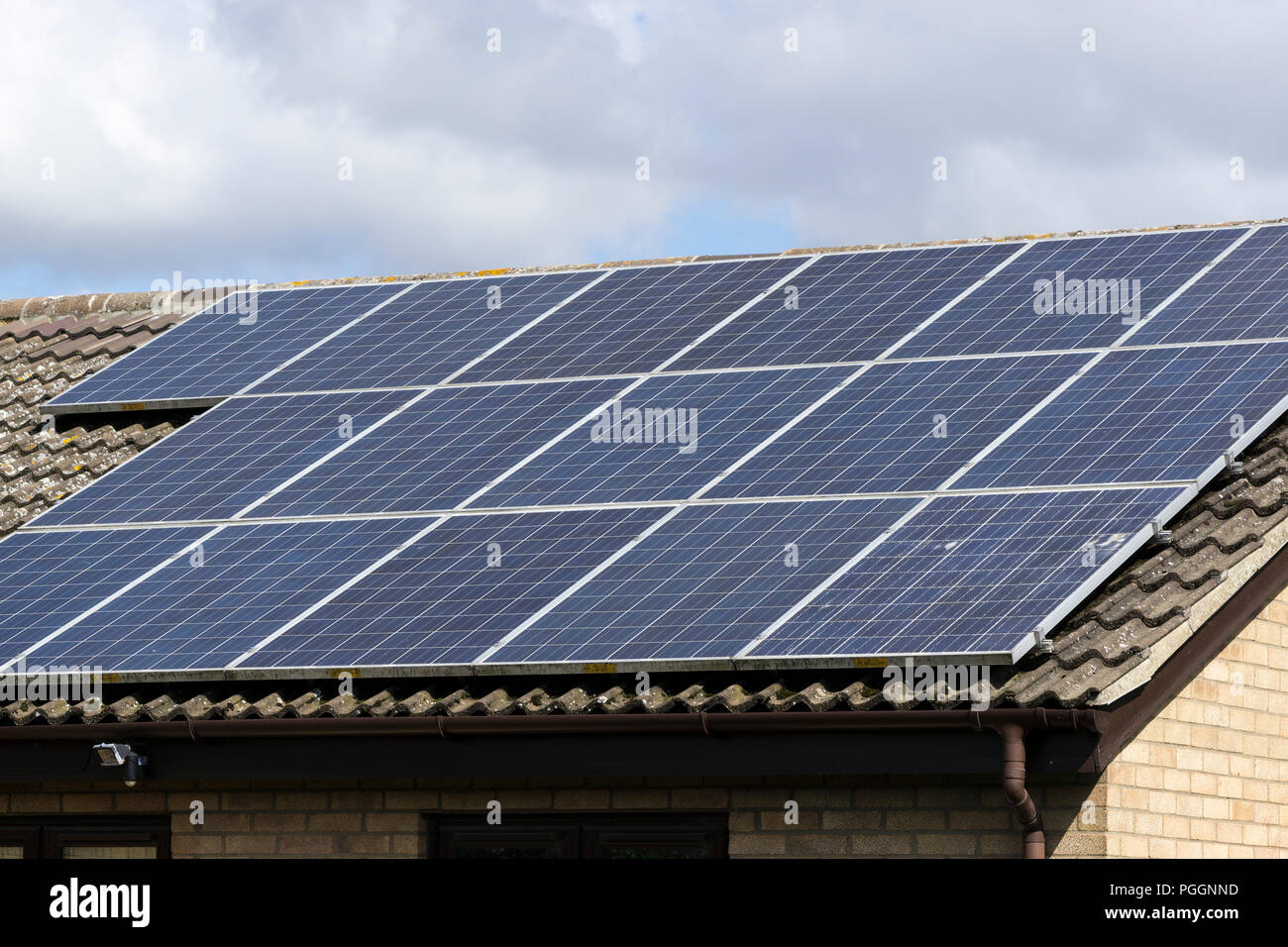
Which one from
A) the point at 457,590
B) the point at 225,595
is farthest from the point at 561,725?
the point at 225,595

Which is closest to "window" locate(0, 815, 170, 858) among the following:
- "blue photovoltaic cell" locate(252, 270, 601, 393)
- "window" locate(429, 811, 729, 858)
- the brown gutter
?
the brown gutter

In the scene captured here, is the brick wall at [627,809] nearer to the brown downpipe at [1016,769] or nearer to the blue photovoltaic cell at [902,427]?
the brown downpipe at [1016,769]

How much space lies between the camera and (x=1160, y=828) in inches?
432

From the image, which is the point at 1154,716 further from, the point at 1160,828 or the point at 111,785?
the point at 111,785

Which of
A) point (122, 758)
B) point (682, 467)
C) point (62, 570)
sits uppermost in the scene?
point (682, 467)

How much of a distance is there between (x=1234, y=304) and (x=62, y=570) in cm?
832

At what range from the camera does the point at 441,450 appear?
45.8ft

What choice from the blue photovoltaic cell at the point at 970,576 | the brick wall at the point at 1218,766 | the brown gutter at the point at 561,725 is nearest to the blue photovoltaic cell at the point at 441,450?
the brown gutter at the point at 561,725

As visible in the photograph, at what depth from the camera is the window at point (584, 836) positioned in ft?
37.4

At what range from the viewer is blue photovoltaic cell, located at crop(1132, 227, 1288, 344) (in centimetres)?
1332

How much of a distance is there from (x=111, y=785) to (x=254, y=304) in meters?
6.44

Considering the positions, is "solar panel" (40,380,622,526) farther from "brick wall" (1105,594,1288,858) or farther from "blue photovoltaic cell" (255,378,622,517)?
"brick wall" (1105,594,1288,858)

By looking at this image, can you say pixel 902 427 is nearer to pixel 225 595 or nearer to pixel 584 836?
pixel 584 836

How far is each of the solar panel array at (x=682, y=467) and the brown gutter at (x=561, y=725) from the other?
341 mm
